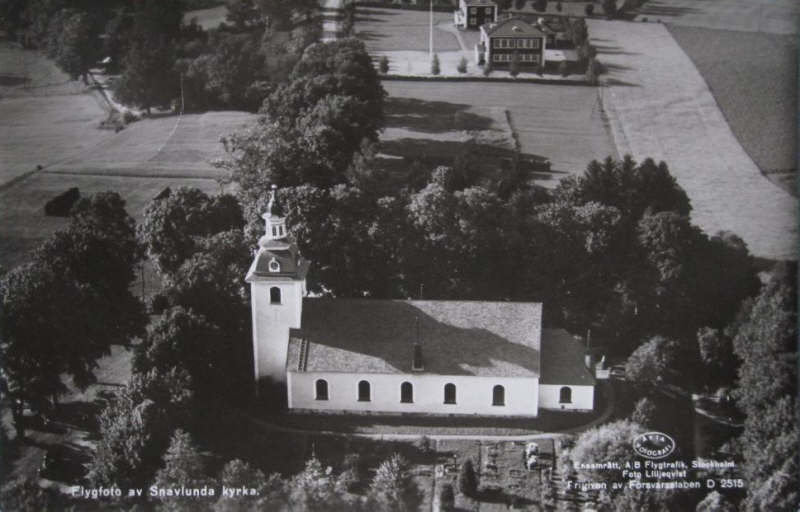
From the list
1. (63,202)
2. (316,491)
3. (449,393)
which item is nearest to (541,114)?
(449,393)

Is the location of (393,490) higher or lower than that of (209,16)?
lower

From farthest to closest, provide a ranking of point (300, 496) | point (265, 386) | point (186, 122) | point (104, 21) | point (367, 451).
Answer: point (186, 122) < point (104, 21) < point (265, 386) < point (367, 451) < point (300, 496)

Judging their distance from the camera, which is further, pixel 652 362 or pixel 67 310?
pixel 652 362

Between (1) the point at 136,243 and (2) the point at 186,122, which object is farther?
(2) the point at 186,122

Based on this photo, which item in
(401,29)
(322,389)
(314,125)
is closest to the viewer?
(322,389)

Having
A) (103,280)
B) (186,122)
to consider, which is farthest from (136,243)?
(186,122)

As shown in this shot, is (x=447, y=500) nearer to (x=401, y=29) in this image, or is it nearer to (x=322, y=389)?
(x=322, y=389)

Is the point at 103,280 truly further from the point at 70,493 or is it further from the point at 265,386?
the point at 70,493

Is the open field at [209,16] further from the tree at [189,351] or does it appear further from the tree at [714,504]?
the tree at [714,504]
